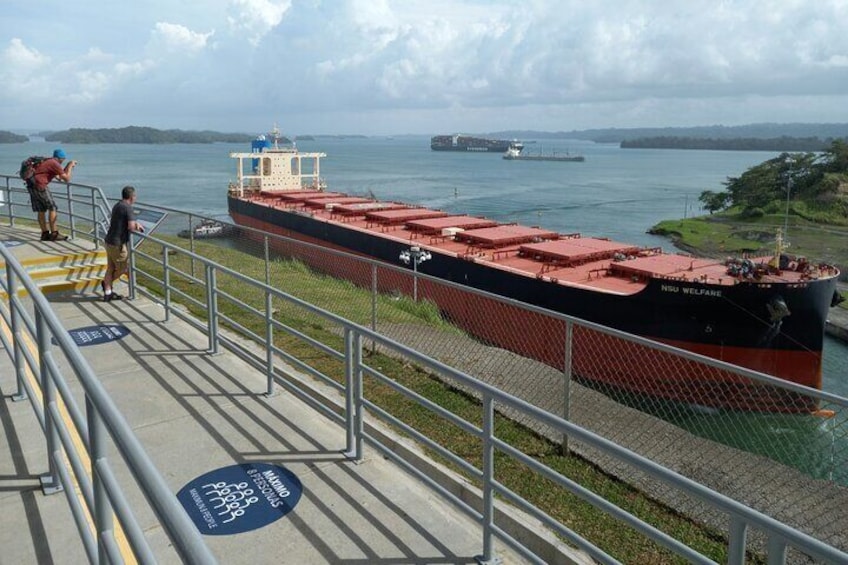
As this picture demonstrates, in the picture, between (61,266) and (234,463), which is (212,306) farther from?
(61,266)

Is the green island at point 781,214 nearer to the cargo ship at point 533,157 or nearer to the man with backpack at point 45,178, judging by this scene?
the man with backpack at point 45,178

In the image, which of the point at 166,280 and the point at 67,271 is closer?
the point at 166,280

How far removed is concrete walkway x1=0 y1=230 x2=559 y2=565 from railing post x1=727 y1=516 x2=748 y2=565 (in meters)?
1.85

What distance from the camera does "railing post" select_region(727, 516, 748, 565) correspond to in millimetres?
2530

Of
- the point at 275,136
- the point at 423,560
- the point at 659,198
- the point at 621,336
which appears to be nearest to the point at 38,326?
the point at 423,560

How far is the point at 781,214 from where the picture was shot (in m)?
52.2

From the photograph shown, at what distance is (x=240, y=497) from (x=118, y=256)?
5870mm

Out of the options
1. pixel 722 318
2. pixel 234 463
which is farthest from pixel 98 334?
pixel 722 318

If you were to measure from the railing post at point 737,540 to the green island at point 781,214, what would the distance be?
3159 cm

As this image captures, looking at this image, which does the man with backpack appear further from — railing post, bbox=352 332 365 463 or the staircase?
railing post, bbox=352 332 365 463

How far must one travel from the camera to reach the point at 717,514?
570 cm

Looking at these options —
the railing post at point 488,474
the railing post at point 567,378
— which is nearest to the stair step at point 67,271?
the railing post at point 567,378

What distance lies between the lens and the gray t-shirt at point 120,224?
9.03m

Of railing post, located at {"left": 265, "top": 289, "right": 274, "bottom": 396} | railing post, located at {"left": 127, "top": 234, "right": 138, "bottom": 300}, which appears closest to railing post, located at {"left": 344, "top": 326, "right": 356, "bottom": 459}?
railing post, located at {"left": 265, "top": 289, "right": 274, "bottom": 396}
